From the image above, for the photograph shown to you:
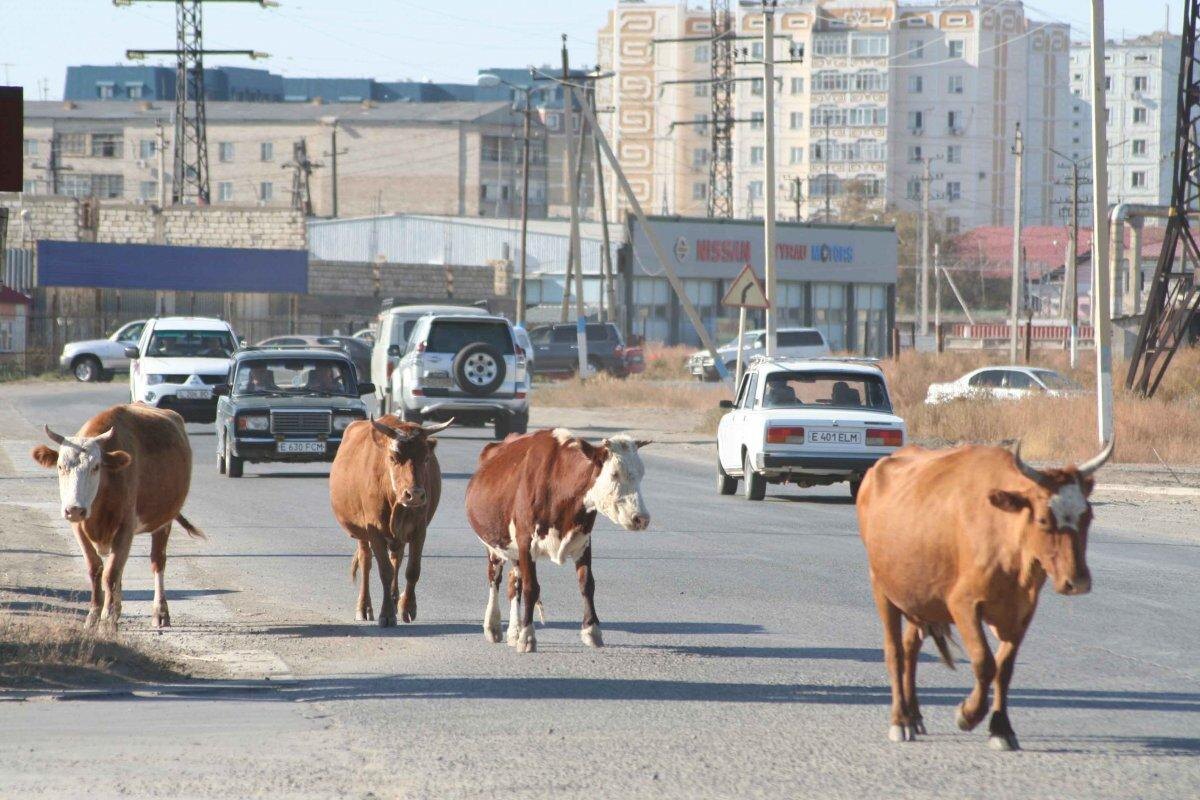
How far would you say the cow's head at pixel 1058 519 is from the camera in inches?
254

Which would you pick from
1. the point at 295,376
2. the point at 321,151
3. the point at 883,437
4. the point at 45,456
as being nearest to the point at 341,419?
the point at 295,376

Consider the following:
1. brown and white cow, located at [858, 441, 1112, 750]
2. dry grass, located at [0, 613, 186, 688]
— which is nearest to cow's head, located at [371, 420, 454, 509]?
dry grass, located at [0, 613, 186, 688]

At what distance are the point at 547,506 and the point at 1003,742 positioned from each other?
3326 mm

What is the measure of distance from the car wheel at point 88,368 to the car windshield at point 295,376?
33319 millimetres

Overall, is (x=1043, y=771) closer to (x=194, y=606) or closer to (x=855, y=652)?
(x=855, y=652)

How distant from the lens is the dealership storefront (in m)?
78.5

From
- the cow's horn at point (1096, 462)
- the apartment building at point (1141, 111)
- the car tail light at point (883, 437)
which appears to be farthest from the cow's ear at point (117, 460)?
the apartment building at point (1141, 111)

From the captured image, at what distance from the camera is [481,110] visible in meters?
119

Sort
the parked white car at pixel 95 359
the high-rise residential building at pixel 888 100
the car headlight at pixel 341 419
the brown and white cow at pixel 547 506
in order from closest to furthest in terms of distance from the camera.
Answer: the brown and white cow at pixel 547 506 → the car headlight at pixel 341 419 → the parked white car at pixel 95 359 → the high-rise residential building at pixel 888 100

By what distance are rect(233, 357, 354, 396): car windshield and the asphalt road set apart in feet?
26.6

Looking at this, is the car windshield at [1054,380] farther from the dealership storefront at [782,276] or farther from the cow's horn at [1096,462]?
the dealership storefront at [782,276]

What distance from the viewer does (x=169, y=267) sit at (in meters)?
Answer: 70.6

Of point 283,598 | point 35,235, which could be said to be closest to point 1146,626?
point 283,598

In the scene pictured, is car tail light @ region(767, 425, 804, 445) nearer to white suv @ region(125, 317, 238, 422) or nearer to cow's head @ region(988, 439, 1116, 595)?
white suv @ region(125, 317, 238, 422)
